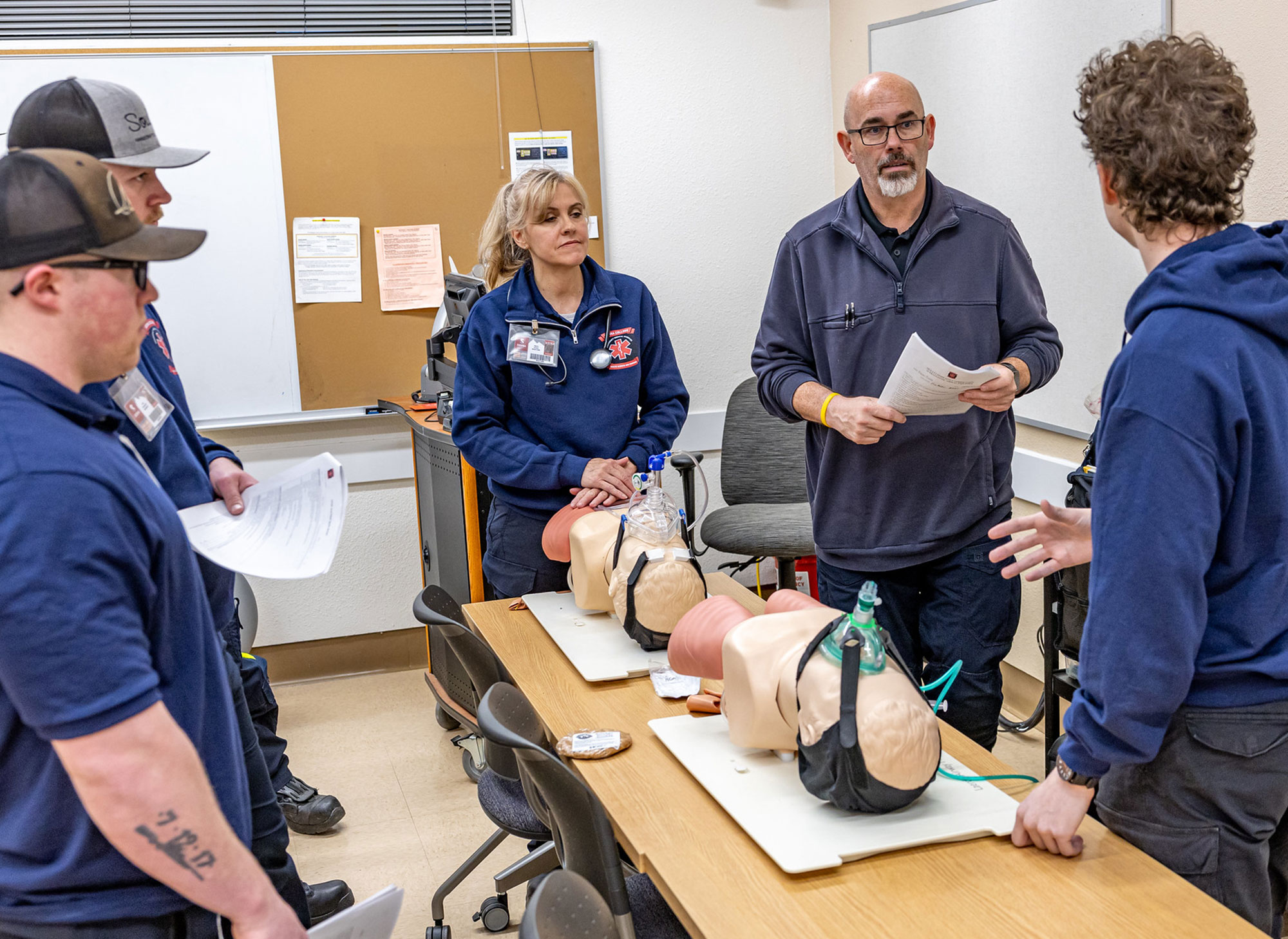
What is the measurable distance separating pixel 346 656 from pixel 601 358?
2.18 m

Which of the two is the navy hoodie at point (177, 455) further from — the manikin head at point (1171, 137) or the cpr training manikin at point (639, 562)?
the manikin head at point (1171, 137)

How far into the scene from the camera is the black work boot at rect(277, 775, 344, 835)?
2949mm

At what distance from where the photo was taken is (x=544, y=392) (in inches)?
97.7

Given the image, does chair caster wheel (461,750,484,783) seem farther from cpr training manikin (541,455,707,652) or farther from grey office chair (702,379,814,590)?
cpr training manikin (541,455,707,652)

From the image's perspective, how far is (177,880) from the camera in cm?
99

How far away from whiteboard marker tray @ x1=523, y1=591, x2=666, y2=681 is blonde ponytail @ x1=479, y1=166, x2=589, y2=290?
0.85 m

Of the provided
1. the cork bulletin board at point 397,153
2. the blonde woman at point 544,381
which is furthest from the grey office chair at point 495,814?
the cork bulletin board at point 397,153

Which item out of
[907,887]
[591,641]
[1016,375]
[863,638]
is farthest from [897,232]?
[907,887]

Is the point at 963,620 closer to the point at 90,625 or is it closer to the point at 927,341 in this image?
the point at 927,341

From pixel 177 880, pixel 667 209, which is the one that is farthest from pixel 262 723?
pixel 667 209

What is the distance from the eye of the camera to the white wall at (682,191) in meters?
4.01

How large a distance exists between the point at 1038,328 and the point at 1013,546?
0.85 metres

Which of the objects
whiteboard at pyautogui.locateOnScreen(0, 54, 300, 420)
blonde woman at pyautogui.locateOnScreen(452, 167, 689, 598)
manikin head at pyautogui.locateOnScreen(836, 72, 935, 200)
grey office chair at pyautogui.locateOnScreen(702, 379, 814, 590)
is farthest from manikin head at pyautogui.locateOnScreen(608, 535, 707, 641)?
whiteboard at pyautogui.locateOnScreen(0, 54, 300, 420)

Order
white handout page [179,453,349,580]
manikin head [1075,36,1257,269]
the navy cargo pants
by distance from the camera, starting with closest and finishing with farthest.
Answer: manikin head [1075,36,1257,269], white handout page [179,453,349,580], the navy cargo pants
